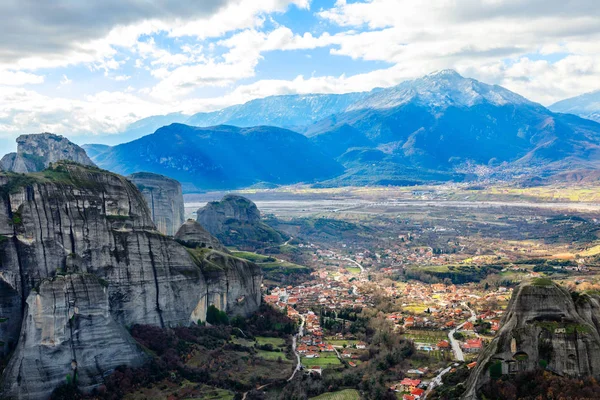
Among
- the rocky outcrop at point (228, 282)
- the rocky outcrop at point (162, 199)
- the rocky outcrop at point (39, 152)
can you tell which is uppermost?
the rocky outcrop at point (39, 152)

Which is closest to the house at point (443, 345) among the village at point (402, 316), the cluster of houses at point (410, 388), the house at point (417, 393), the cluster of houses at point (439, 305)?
the village at point (402, 316)

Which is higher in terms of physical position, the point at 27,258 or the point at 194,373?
the point at 27,258

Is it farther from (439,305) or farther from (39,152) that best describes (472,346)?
(39,152)

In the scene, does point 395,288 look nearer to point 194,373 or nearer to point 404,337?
point 404,337

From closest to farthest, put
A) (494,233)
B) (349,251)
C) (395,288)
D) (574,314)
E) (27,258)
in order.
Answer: (574,314) → (27,258) → (395,288) → (349,251) → (494,233)

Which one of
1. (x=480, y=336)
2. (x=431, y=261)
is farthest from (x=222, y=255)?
(x=431, y=261)

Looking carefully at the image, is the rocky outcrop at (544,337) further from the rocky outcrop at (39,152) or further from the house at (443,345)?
the rocky outcrop at (39,152)
